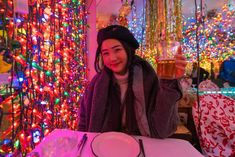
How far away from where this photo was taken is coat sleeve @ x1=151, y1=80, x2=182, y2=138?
2.93 feet

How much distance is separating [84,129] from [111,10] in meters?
3.82

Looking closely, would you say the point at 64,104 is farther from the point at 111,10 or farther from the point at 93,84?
the point at 111,10

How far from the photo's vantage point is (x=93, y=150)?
65 cm

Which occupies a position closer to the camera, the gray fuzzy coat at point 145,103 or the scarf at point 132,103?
the gray fuzzy coat at point 145,103

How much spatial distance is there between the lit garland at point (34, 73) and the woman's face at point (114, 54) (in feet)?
1.54

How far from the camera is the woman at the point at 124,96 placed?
3.17 ft

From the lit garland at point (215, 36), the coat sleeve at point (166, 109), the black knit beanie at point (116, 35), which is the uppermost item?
the lit garland at point (215, 36)

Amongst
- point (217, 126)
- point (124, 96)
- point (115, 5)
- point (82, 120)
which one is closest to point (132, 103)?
point (124, 96)

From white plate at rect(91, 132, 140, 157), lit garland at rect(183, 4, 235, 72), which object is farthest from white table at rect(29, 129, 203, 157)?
lit garland at rect(183, 4, 235, 72)

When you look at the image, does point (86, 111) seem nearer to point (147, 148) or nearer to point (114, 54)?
point (114, 54)

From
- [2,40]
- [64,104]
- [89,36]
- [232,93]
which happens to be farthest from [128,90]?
[89,36]

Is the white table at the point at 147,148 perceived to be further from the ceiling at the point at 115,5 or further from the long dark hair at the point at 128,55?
the ceiling at the point at 115,5

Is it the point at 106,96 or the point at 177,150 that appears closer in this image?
the point at 177,150

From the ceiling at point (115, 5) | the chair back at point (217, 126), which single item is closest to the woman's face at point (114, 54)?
the chair back at point (217, 126)
